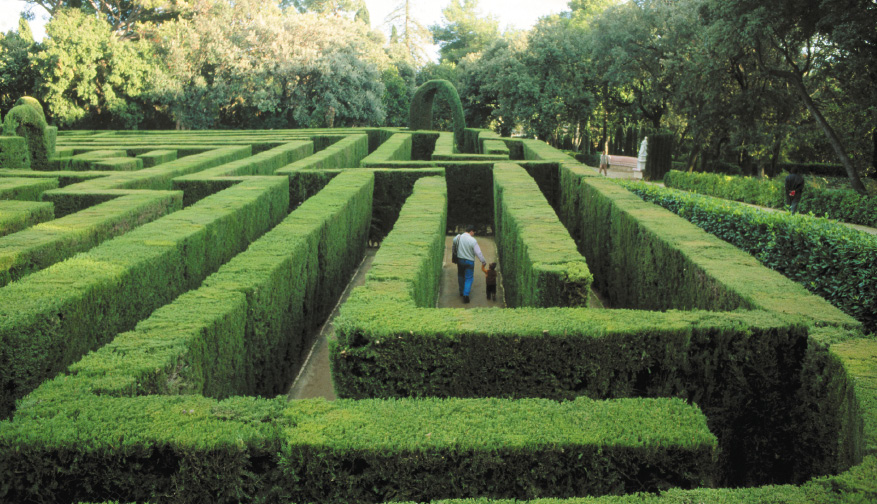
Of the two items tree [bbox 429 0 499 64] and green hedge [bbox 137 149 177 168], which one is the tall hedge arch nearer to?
green hedge [bbox 137 149 177 168]

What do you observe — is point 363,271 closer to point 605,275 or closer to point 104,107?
point 605,275

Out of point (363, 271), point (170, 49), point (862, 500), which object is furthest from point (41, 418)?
point (170, 49)

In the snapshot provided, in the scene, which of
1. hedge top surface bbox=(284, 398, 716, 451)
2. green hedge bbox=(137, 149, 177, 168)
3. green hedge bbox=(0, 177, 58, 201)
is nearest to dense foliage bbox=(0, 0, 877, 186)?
green hedge bbox=(137, 149, 177, 168)

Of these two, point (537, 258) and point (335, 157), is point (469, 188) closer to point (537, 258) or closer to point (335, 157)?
point (335, 157)

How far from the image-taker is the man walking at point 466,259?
1010 cm

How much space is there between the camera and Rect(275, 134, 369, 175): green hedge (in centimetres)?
1552

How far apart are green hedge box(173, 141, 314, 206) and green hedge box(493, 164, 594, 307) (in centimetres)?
632

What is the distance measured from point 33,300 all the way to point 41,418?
2414mm

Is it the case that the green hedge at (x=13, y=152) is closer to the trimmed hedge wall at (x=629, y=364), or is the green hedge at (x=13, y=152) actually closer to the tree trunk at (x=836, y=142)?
the trimmed hedge wall at (x=629, y=364)

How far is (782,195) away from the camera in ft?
64.0

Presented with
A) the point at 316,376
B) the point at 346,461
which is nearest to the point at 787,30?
the point at 316,376

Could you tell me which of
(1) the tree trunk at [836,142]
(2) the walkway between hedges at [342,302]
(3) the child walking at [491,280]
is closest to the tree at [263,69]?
(2) the walkway between hedges at [342,302]

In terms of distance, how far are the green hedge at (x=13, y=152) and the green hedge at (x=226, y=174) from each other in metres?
6.17

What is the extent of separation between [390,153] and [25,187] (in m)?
10.2
